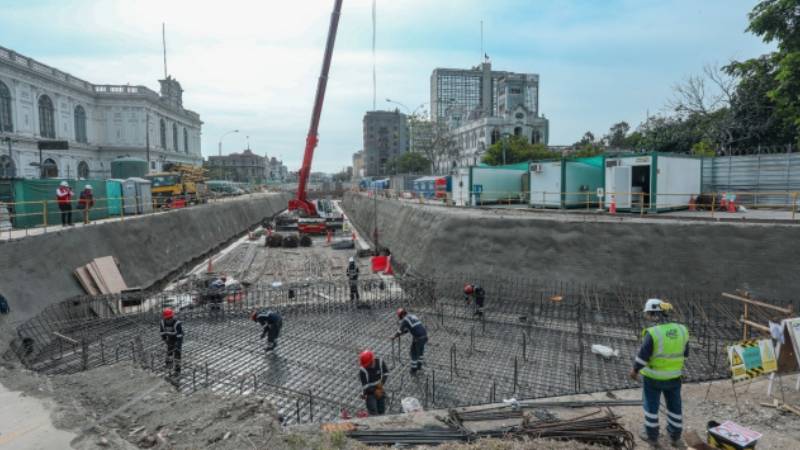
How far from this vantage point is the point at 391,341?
11953 millimetres

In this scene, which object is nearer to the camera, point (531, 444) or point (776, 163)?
point (531, 444)

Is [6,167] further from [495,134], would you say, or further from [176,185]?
[495,134]

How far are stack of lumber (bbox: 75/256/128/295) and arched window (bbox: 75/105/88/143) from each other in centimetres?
4458

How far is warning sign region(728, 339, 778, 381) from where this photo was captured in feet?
21.6

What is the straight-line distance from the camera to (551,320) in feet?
43.9

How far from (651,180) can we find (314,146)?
19.3 meters

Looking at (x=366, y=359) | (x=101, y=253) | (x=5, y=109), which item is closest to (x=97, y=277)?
(x=101, y=253)


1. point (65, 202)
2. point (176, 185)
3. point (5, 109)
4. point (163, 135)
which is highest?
point (163, 135)

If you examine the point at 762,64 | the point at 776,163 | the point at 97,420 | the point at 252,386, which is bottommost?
the point at 252,386

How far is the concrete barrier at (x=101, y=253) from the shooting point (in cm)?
1255

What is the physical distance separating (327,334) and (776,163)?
76.1ft

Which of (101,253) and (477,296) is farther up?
(101,253)

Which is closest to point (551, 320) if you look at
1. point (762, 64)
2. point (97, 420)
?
point (97, 420)

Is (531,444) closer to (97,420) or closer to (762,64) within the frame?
(97,420)
